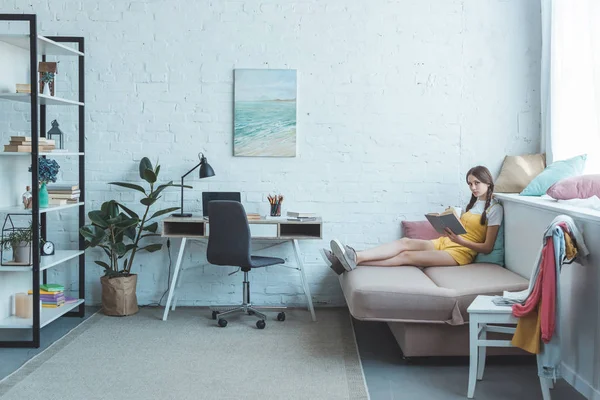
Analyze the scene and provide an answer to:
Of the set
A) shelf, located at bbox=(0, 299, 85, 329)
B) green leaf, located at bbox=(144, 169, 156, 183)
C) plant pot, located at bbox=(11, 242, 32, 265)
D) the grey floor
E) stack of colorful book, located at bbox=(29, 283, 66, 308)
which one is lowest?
the grey floor

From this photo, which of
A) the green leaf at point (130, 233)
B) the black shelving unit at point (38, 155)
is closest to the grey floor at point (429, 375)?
the black shelving unit at point (38, 155)

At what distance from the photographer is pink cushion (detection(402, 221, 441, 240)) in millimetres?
5660

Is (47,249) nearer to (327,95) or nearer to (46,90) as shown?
(46,90)

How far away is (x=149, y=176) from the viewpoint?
18.1 ft

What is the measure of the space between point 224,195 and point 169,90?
97 centimetres

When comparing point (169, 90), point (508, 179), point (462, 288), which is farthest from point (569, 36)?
point (169, 90)

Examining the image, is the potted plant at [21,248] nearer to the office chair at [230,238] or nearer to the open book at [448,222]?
the office chair at [230,238]

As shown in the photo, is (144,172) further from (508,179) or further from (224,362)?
(508,179)

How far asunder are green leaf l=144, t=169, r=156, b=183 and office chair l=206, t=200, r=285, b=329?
63 centimetres

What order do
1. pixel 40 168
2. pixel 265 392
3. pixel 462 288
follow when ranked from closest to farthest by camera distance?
pixel 265 392
pixel 462 288
pixel 40 168

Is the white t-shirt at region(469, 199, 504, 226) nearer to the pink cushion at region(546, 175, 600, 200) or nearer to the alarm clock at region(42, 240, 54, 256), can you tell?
the pink cushion at region(546, 175, 600, 200)

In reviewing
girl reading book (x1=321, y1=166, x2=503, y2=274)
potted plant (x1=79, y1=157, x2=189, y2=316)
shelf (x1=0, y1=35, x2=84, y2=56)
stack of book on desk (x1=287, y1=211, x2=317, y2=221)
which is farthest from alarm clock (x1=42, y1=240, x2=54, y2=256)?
girl reading book (x1=321, y1=166, x2=503, y2=274)

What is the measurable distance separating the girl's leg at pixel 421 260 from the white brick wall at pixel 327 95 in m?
0.64

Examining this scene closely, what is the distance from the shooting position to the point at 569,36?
16.3 feet
